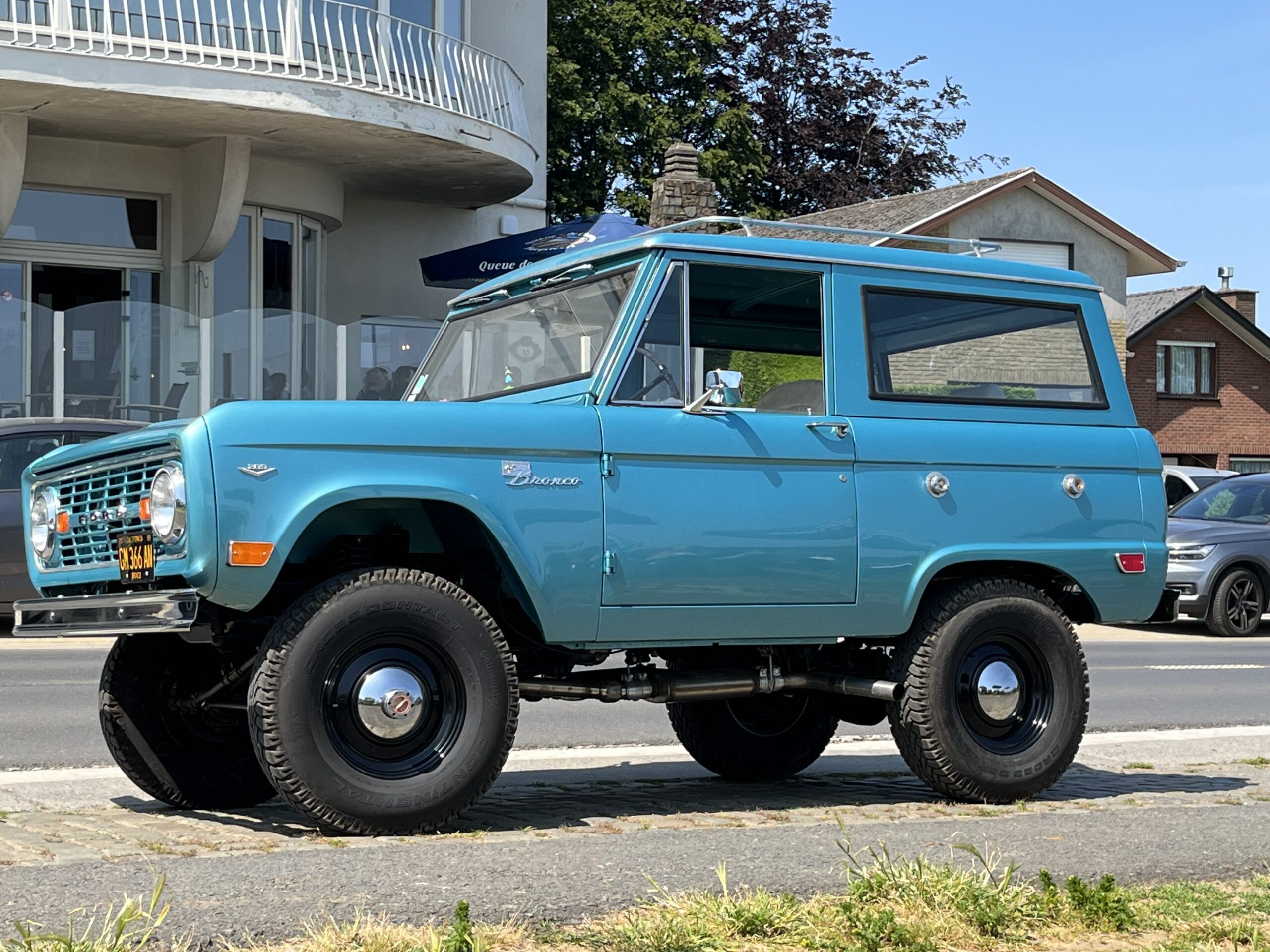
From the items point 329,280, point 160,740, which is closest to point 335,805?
point 160,740

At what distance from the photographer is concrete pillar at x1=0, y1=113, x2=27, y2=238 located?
19734 mm

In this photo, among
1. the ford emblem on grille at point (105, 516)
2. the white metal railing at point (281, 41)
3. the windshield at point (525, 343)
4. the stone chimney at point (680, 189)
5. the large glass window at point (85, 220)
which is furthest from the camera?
the stone chimney at point (680, 189)

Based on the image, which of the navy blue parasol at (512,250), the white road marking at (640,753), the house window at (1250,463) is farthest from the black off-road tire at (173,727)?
the house window at (1250,463)

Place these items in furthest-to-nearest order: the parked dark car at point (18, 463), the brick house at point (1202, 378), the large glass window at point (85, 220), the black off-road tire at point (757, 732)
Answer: the brick house at point (1202, 378)
the large glass window at point (85, 220)
the parked dark car at point (18, 463)
the black off-road tire at point (757, 732)

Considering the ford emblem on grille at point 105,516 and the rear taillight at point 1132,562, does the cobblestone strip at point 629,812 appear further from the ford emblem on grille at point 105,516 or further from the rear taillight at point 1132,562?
the ford emblem on grille at point 105,516

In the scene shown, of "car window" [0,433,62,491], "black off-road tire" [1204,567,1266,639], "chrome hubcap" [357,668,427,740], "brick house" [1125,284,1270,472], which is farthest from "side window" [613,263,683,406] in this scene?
"brick house" [1125,284,1270,472]

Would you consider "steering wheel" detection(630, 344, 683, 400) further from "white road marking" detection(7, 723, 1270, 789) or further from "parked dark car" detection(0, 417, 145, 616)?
"parked dark car" detection(0, 417, 145, 616)

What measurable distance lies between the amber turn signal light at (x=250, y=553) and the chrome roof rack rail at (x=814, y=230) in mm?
2052

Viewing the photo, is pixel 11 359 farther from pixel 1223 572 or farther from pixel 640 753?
pixel 1223 572

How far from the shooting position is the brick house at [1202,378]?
48688 millimetres

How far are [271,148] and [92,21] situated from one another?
9.87ft

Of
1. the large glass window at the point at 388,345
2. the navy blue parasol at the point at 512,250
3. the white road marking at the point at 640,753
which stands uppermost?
the navy blue parasol at the point at 512,250

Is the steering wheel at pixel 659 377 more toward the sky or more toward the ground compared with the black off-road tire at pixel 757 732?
more toward the sky

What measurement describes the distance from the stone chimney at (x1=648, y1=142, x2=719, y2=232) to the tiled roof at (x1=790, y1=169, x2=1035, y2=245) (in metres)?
6.30
